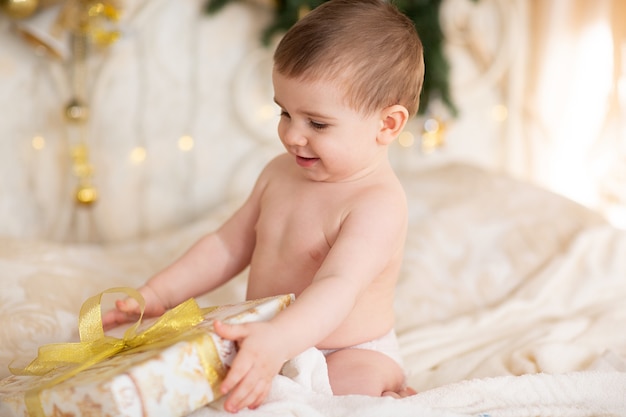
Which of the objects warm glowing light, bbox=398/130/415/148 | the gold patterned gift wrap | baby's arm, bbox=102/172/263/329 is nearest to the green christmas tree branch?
warm glowing light, bbox=398/130/415/148

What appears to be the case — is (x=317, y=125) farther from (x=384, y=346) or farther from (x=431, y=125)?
(x=431, y=125)

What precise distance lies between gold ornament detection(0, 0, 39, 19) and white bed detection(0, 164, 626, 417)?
0.59 m

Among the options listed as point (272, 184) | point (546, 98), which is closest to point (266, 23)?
point (546, 98)

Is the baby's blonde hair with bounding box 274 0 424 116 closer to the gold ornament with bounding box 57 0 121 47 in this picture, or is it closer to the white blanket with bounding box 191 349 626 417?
the white blanket with bounding box 191 349 626 417

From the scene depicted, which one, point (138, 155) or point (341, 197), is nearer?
point (341, 197)

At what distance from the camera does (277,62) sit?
3.74ft

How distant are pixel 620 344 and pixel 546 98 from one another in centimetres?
120

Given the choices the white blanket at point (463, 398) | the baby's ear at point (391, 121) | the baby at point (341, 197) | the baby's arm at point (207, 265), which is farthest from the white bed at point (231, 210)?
the baby's ear at point (391, 121)

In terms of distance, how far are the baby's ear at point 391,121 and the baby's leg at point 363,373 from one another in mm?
335

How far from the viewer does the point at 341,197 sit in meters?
1.18

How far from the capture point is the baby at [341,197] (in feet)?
3.59

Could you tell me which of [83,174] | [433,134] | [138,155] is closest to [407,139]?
[433,134]

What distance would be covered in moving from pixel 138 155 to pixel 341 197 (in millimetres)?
1212

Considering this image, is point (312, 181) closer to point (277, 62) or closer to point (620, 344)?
point (277, 62)
